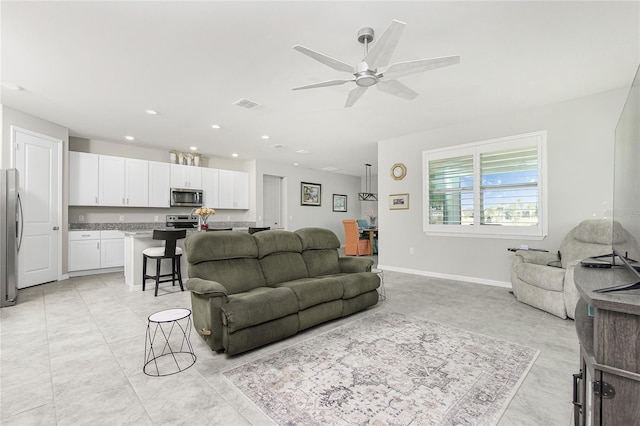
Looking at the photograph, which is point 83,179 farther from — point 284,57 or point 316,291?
point 316,291

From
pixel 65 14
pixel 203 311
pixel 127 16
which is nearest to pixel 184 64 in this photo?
pixel 127 16

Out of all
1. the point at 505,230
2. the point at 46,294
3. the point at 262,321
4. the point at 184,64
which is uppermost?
the point at 184,64

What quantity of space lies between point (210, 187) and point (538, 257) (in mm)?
6637

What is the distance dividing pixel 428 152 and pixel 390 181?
0.93 metres

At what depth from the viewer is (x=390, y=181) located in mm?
5895

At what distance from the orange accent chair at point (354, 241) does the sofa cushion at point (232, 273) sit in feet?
16.9

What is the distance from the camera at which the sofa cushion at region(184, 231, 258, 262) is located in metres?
2.73

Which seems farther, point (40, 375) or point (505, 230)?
point (505, 230)

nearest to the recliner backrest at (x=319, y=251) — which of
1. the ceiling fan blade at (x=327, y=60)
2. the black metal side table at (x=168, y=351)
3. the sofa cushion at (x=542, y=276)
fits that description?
the black metal side table at (x=168, y=351)

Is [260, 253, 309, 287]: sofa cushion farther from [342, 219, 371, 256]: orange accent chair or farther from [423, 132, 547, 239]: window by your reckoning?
[342, 219, 371, 256]: orange accent chair

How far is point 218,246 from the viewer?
9.47ft

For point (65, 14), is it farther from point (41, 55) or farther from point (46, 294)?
point (46, 294)

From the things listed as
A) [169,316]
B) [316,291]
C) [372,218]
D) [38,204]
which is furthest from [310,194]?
[169,316]

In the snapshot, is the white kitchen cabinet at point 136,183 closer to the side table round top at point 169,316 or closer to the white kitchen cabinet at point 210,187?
the white kitchen cabinet at point 210,187
